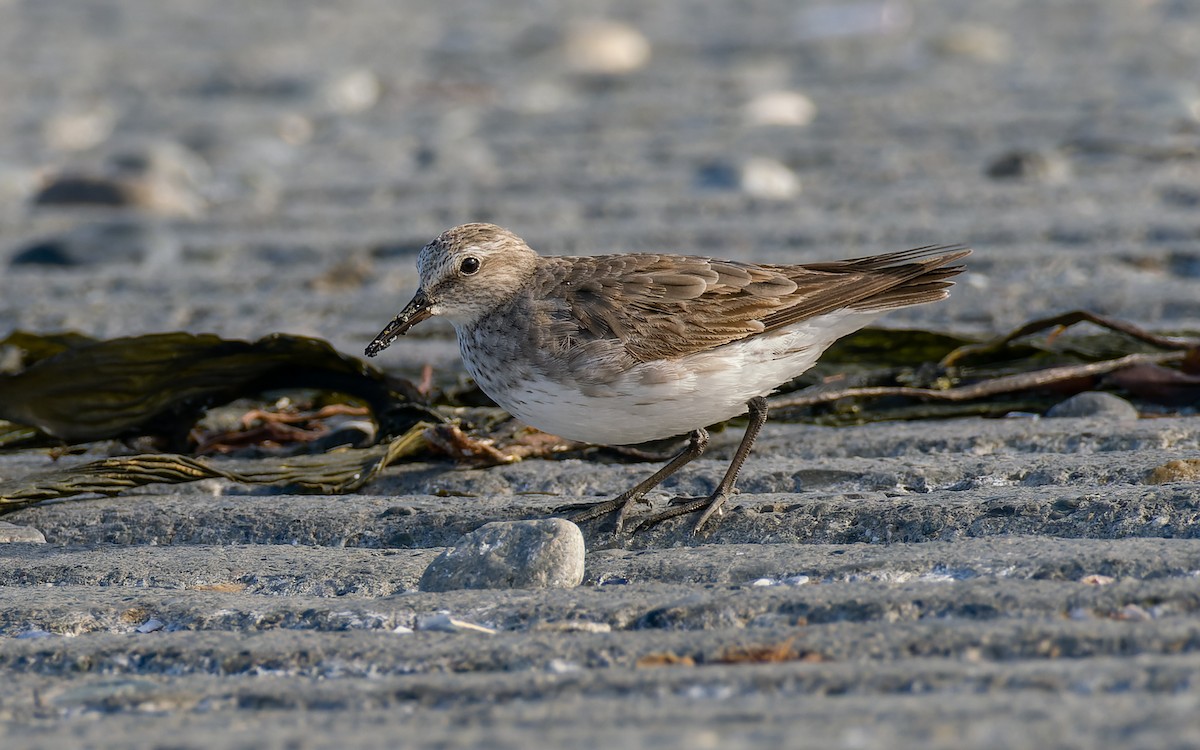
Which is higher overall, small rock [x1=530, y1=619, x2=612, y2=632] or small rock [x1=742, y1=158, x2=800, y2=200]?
small rock [x1=742, y1=158, x2=800, y2=200]

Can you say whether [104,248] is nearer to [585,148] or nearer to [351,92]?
[585,148]

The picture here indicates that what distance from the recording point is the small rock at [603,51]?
11070mm

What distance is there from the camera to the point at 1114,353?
4820 mm

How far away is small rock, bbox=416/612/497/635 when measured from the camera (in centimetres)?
283

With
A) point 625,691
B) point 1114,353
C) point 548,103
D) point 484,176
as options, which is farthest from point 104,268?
point 625,691

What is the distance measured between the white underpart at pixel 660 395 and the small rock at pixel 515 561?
0.68m

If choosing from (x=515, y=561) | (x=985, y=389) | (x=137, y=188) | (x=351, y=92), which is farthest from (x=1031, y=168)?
(x=351, y=92)

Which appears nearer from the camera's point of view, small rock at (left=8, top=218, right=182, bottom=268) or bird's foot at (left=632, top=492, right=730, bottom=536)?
bird's foot at (left=632, top=492, right=730, bottom=536)

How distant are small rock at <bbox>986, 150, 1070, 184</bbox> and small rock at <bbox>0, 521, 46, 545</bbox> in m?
5.41

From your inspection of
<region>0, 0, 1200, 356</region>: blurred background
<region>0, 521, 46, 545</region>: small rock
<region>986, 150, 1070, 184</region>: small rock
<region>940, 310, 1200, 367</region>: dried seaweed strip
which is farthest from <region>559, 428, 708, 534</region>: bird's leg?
<region>986, 150, 1070, 184</region>: small rock

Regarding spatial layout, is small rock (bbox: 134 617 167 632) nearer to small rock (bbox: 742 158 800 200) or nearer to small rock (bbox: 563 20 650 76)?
small rock (bbox: 742 158 800 200)

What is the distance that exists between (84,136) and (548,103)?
3.32 meters

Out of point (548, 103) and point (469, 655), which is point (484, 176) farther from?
point (469, 655)

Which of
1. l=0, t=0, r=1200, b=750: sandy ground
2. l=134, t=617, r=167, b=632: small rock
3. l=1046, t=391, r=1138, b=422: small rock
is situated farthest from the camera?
l=1046, t=391, r=1138, b=422: small rock
